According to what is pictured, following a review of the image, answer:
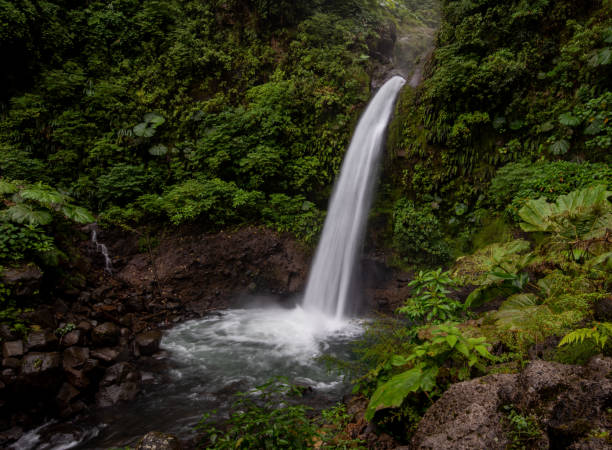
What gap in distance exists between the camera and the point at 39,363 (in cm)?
378

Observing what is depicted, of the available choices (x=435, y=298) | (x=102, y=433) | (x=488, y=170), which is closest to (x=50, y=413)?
(x=102, y=433)

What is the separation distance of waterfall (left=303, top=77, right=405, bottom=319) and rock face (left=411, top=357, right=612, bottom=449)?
596cm

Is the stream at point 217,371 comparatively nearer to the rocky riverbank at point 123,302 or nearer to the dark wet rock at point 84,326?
the rocky riverbank at point 123,302

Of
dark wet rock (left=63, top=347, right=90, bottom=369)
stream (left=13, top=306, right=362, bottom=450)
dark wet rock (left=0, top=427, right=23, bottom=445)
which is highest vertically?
dark wet rock (left=63, top=347, right=90, bottom=369)

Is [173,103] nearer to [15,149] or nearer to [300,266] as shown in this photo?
[15,149]

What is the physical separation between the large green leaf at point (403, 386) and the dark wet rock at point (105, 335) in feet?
15.9

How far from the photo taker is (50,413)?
3.72 m

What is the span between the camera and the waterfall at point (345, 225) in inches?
308

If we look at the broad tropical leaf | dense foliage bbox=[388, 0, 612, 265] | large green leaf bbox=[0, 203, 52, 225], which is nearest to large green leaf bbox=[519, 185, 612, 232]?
dense foliage bbox=[388, 0, 612, 265]

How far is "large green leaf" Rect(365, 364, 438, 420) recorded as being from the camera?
189 centimetres

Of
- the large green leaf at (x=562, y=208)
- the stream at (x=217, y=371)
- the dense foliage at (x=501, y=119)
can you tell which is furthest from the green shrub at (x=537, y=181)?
the stream at (x=217, y=371)

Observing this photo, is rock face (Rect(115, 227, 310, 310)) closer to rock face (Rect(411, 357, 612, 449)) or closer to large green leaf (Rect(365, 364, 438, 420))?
large green leaf (Rect(365, 364, 438, 420))

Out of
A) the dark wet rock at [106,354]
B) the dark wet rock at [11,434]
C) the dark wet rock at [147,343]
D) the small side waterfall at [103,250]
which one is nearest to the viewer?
the dark wet rock at [11,434]

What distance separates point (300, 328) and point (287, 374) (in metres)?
2.02
